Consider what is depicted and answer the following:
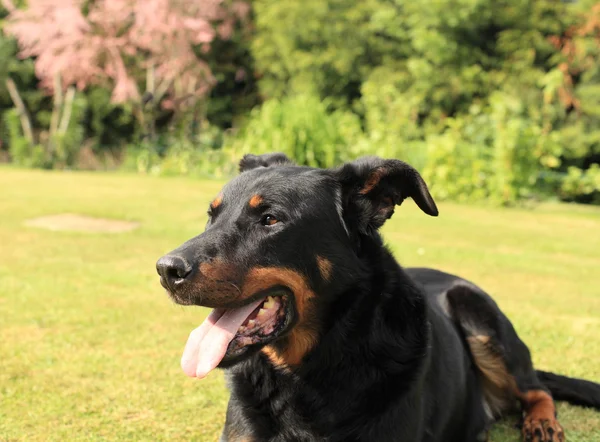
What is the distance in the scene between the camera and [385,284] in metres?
2.89

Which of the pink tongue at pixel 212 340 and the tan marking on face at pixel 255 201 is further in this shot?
the tan marking on face at pixel 255 201

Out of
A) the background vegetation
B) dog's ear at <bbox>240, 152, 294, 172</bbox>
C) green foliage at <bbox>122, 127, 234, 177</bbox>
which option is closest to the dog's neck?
dog's ear at <bbox>240, 152, 294, 172</bbox>

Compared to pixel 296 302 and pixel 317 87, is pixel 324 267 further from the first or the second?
pixel 317 87

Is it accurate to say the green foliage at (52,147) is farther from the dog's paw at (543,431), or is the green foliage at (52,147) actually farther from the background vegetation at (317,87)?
the dog's paw at (543,431)

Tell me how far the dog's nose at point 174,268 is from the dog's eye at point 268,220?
0.41m

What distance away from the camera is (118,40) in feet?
78.4

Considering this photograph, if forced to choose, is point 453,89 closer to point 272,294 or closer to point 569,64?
point 569,64

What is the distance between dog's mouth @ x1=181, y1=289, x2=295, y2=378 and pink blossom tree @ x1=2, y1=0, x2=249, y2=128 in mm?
22123

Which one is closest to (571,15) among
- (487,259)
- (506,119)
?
(506,119)

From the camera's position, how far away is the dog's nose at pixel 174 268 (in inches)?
96.1

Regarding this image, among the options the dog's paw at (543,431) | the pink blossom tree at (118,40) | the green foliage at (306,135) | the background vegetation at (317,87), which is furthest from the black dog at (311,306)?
the pink blossom tree at (118,40)

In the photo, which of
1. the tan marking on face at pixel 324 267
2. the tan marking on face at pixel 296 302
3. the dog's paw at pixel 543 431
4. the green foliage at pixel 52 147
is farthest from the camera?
the green foliage at pixel 52 147

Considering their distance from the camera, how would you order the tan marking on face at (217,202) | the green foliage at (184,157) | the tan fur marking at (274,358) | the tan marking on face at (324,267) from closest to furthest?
the tan marking on face at (324,267), the tan fur marking at (274,358), the tan marking on face at (217,202), the green foliage at (184,157)

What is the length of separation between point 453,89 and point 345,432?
20.0 m
